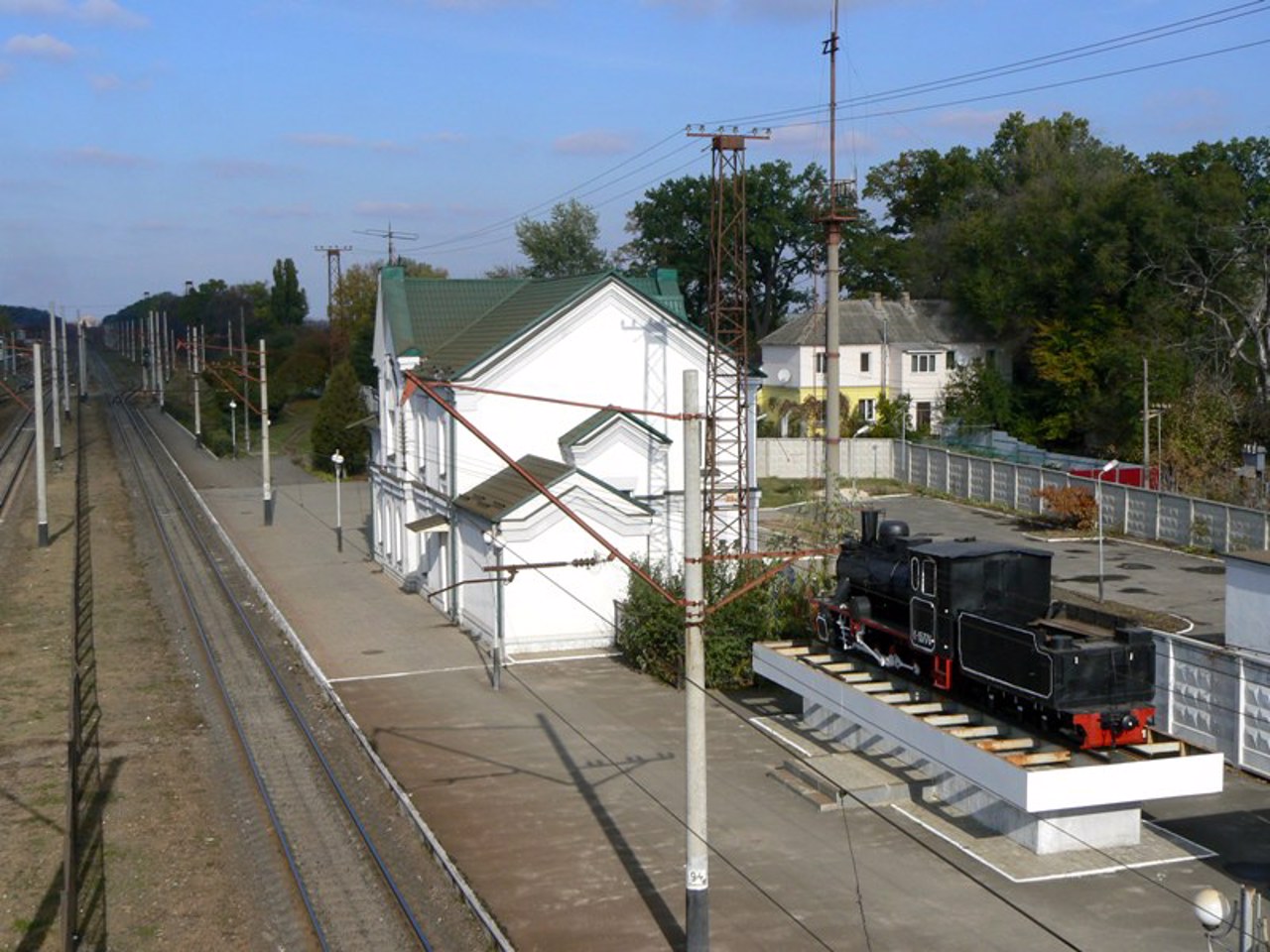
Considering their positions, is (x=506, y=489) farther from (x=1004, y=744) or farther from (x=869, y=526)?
(x=1004, y=744)

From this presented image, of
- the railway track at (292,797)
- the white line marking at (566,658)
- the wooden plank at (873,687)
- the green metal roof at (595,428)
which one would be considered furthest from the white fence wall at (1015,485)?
the railway track at (292,797)

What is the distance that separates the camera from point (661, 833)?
1909 cm

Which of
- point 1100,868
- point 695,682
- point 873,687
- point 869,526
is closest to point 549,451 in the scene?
point 869,526

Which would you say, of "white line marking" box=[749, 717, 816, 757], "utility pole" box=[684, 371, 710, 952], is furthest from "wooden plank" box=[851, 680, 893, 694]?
"utility pole" box=[684, 371, 710, 952]

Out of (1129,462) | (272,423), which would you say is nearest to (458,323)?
(1129,462)

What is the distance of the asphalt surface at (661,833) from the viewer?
1573 centimetres

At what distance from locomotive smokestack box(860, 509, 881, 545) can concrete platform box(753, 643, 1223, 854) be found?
9.57ft

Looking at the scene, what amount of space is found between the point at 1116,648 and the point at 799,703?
29.7ft

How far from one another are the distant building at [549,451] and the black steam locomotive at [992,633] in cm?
728

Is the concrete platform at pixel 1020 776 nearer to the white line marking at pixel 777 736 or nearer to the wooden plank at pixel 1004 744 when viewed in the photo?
the wooden plank at pixel 1004 744

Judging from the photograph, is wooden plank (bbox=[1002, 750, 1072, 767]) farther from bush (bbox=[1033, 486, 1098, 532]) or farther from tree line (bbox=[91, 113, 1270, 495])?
bush (bbox=[1033, 486, 1098, 532])

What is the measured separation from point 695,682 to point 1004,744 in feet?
20.0

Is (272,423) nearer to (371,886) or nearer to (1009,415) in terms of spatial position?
(1009,415)

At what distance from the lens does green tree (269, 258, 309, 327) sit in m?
156
